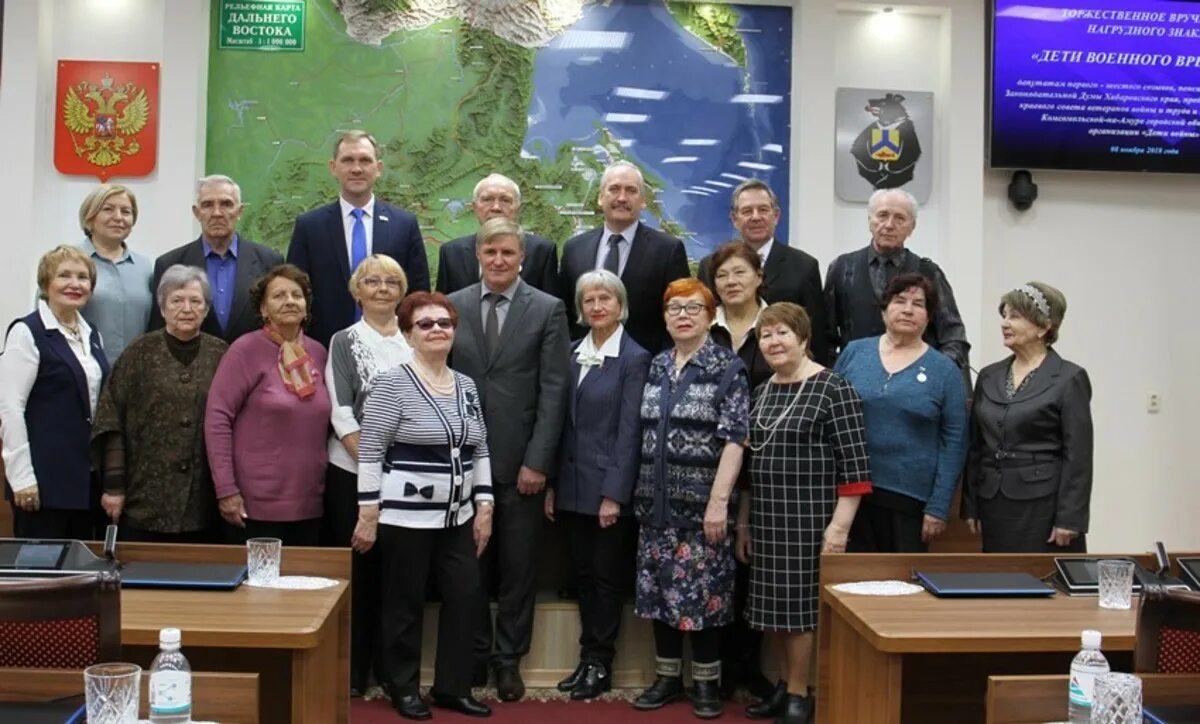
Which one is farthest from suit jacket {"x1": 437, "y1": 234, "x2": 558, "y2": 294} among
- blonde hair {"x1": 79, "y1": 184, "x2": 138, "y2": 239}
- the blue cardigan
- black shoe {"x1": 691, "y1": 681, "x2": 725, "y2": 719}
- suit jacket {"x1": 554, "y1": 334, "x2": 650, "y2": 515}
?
black shoe {"x1": 691, "y1": 681, "x2": 725, "y2": 719}

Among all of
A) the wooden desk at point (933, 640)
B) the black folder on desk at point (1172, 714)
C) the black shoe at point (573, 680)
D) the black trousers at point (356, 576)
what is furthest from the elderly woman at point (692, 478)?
the black folder on desk at point (1172, 714)

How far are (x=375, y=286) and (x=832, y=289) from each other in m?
1.92

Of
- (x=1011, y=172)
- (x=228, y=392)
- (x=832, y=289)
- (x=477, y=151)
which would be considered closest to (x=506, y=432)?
(x=228, y=392)

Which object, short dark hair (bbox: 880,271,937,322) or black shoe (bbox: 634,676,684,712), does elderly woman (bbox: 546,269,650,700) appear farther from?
short dark hair (bbox: 880,271,937,322)

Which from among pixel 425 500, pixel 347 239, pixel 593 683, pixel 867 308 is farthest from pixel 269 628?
pixel 867 308

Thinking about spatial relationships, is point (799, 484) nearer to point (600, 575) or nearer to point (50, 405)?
point (600, 575)

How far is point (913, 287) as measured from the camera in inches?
147

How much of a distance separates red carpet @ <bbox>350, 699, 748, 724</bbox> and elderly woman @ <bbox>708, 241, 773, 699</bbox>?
0.14 meters

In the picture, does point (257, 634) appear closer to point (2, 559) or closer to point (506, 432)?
point (2, 559)

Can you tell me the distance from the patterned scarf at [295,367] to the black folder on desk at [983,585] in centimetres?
207

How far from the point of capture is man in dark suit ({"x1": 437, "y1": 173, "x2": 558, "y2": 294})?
4438 mm

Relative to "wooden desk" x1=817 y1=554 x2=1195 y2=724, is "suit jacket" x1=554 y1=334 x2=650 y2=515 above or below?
above

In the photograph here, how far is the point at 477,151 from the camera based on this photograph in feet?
19.8

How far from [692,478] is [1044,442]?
3.98 ft
